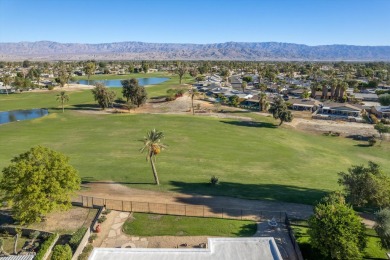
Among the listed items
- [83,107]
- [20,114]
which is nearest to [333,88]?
[83,107]

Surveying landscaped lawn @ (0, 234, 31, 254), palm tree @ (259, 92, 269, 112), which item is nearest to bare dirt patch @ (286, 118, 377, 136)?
palm tree @ (259, 92, 269, 112)

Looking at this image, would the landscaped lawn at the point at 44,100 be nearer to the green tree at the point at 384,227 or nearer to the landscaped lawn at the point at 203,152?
the landscaped lawn at the point at 203,152

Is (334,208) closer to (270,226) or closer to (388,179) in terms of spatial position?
(270,226)

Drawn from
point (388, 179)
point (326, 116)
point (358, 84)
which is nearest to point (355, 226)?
point (388, 179)

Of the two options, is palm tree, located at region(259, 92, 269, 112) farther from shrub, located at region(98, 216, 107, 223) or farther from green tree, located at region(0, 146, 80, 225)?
green tree, located at region(0, 146, 80, 225)

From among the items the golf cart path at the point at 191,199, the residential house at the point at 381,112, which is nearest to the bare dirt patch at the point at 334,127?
the residential house at the point at 381,112

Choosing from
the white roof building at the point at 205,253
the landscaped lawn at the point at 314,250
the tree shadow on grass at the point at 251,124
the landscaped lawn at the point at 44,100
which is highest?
the landscaped lawn at the point at 44,100
